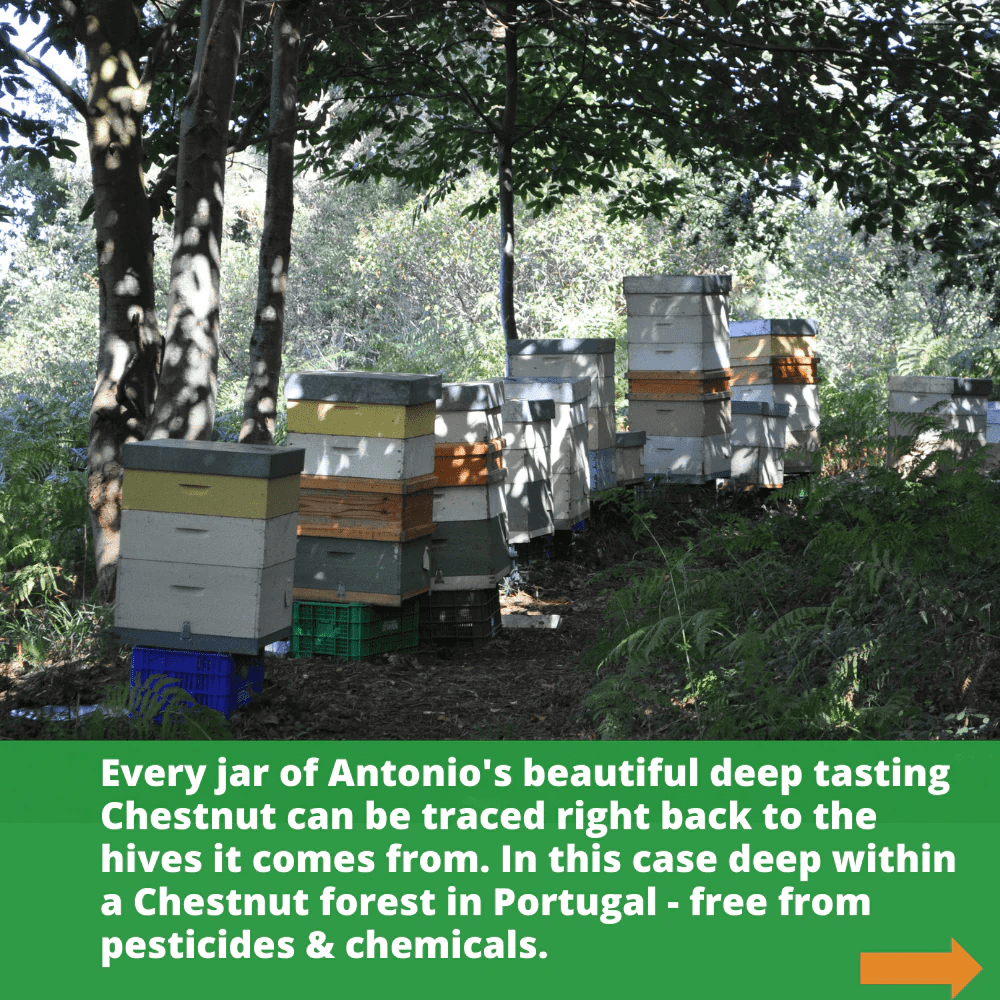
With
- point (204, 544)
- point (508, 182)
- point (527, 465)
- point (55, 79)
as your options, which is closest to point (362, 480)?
point (204, 544)

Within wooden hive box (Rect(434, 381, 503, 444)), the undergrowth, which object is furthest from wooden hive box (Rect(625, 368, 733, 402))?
the undergrowth

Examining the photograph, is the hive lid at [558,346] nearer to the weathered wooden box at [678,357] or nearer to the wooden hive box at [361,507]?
the weathered wooden box at [678,357]

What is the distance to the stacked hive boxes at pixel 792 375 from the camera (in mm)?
9781

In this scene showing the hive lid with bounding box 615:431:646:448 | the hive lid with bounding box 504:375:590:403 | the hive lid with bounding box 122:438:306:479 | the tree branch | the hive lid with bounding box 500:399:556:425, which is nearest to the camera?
the hive lid with bounding box 122:438:306:479

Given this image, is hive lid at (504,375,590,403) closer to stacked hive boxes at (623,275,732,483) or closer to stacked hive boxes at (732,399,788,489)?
stacked hive boxes at (623,275,732,483)

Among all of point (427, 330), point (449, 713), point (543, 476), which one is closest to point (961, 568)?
point (449, 713)

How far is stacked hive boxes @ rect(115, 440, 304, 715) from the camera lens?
4168 mm

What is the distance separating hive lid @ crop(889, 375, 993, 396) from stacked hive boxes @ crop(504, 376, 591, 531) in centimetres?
331

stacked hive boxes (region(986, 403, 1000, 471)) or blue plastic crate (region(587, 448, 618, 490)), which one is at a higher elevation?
stacked hive boxes (region(986, 403, 1000, 471))

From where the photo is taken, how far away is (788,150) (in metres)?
7.64

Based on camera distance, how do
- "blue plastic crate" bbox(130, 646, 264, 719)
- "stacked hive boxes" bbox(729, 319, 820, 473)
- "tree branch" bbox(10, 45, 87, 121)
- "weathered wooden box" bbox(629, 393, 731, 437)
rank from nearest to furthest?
1. "blue plastic crate" bbox(130, 646, 264, 719)
2. "tree branch" bbox(10, 45, 87, 121)
3. "weathered wooden box" bbox(629, 393, 731, 437)
4. "stacked hive boxes" bbox(729, 319, 820, 473)

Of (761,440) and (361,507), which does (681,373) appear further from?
(361,507)

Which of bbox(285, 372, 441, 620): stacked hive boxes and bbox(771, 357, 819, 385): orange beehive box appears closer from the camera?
bbox(285, 372, 441, 620): stacked hive boxes

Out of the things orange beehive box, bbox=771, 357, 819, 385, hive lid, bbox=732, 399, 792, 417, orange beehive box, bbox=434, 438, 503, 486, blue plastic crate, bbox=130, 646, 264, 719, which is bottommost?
blue plastic crate, bbox=130, 646, 264, 719
